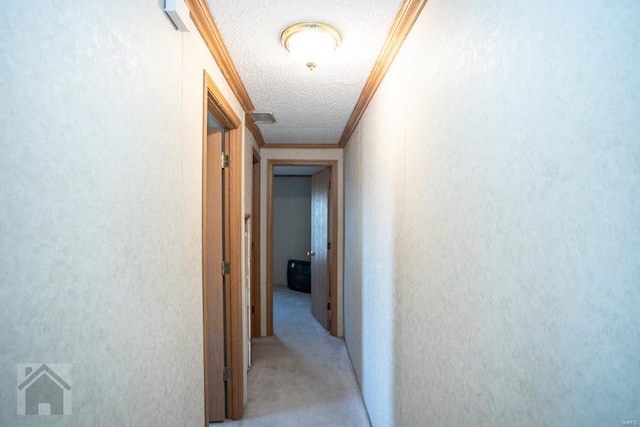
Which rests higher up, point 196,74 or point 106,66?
point 196,74

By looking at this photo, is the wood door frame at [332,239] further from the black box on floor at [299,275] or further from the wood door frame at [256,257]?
the black box on floor at [299,275]

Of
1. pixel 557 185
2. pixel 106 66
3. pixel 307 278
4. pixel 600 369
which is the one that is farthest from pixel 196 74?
pixel 307 278

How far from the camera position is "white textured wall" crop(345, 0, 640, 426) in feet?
1.53

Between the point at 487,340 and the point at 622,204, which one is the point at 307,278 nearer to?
the point at 487,340

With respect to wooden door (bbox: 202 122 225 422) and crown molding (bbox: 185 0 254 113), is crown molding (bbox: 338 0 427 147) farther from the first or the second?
wooden door (bbox: 202 122 225 422)

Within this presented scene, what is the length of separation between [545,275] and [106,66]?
1.03 meters

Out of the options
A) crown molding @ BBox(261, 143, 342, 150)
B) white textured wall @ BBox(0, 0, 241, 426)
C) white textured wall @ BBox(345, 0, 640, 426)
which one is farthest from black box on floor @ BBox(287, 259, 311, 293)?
white textured wall @ BBox(0, 0, 241, 426)

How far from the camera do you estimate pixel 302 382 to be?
9.71 ft

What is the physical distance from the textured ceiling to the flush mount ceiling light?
32 millimetres

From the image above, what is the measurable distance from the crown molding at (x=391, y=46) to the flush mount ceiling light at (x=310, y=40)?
0.26 meters

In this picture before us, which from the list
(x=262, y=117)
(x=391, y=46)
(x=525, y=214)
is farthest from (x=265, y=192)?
(x=525, y=214)

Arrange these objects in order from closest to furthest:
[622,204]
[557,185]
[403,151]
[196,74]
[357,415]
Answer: [622,204] → [557,185] → [196,74] → [403,151] → [357,415]

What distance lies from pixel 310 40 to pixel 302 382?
2.78m

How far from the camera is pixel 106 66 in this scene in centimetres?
75
